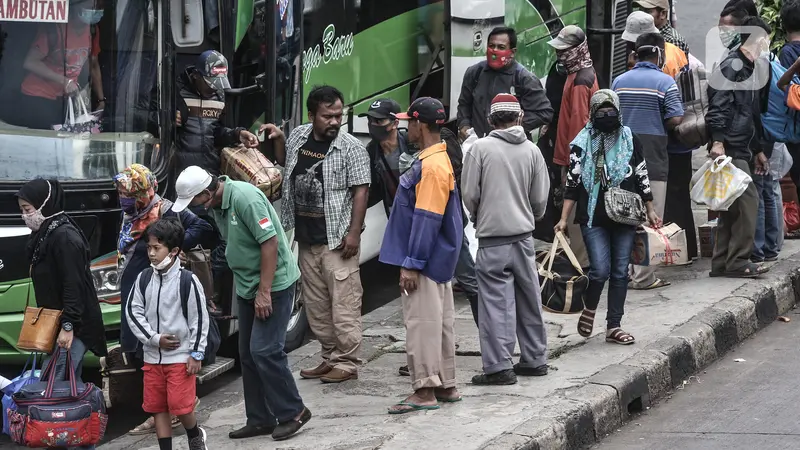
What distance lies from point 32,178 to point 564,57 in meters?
4.08

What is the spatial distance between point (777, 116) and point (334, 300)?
3971 mm

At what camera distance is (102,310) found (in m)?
6.86

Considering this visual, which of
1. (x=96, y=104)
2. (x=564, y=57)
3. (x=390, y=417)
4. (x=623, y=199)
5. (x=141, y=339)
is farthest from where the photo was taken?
(x=564, y=57)

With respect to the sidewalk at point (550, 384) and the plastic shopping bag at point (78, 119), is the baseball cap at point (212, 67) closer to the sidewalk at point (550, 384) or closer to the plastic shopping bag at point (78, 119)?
the plastic shopping bag at point (78, 119)

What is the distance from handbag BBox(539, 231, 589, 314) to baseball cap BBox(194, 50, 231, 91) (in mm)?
2178

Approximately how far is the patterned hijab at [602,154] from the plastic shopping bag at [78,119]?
109 inches

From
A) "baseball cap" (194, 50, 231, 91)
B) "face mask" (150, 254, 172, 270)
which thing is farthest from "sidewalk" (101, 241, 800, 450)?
"baseball cap" (194, 50, 231, 91)

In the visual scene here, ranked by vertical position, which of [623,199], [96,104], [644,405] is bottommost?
[644,405]

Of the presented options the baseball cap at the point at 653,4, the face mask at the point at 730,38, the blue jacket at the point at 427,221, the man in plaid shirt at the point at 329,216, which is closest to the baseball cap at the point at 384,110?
the man in plaid shirt at the point at 329,216

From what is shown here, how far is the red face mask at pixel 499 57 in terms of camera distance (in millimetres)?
8930

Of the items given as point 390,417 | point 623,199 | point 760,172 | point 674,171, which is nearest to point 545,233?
point 674,171

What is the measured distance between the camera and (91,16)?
6980mm

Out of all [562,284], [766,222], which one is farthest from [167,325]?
[766,222]

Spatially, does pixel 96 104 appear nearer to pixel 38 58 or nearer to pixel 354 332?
pixel 38 58
